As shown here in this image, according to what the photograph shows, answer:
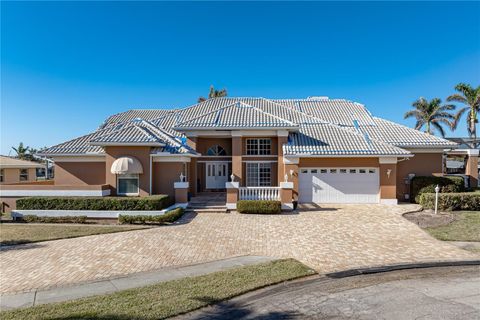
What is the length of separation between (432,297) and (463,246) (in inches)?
249

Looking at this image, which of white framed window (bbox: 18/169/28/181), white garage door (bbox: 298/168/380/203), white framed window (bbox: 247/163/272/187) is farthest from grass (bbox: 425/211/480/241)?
white framed window (bbox: 18/169/28/181)

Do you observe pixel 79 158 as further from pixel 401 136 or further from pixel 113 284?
pixel 401 136

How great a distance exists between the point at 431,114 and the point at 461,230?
3591cm

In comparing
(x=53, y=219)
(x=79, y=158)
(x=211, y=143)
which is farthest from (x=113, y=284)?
(x=211, y=143)

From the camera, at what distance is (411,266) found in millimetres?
10062

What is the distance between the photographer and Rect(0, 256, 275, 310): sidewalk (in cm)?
741

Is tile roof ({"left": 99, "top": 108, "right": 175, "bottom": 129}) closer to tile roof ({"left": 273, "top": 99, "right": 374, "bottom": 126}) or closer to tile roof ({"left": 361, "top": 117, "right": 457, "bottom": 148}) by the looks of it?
tile roof ({"left": 273, "top": 99, "right": 374, "bottom": 126})

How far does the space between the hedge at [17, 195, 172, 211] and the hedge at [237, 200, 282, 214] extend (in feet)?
16.7

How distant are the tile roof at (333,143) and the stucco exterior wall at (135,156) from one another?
9.83 metres

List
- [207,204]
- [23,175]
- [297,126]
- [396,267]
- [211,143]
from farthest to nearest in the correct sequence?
1. [23,175]
2. [211,143]
3. [297,126]
4. [207,204]
5. [396,267]

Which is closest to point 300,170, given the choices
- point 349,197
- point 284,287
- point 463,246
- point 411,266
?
point 349,197

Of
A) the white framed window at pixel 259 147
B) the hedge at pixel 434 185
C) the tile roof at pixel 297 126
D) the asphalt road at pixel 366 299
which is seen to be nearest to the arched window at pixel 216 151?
the tile roof at pixel 297 126

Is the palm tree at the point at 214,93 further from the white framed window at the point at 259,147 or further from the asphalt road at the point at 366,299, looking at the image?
the asphalt road at the point at 366,299

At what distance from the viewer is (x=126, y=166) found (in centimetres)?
1988
